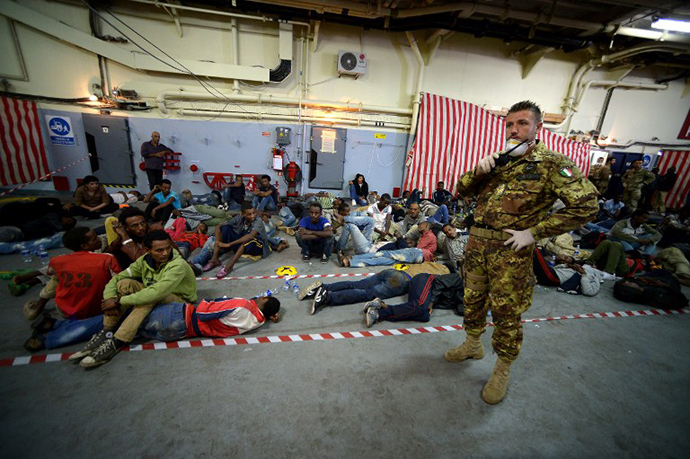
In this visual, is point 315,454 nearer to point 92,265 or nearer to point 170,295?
point 170,295

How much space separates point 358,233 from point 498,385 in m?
3.48

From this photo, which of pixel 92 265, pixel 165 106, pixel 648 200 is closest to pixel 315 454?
pixel 92 265

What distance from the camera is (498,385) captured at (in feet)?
7.56

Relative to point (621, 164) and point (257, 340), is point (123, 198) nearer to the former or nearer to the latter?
point (257, 340)

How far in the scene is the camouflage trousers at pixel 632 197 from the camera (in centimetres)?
898

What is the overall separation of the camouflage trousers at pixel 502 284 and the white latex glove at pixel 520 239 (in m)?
0.14

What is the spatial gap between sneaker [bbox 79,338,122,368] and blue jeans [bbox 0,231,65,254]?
393 cm

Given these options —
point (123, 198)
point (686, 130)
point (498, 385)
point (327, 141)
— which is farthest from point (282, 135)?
point (686, 130)

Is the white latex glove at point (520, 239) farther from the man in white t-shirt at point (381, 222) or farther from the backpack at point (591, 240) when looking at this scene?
the backpack at point (591, 240)

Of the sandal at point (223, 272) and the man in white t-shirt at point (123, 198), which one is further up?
the man in white t-shirt at point (123, 198)

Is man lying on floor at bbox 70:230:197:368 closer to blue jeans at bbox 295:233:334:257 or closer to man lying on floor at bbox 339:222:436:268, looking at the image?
blue jeans at bbox 295:233:334:257

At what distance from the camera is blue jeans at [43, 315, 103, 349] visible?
8.54 feet

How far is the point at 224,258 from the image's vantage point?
514cm

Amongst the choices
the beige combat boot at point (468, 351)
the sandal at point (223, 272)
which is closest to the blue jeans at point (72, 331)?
the sandal at point (223, 272)
